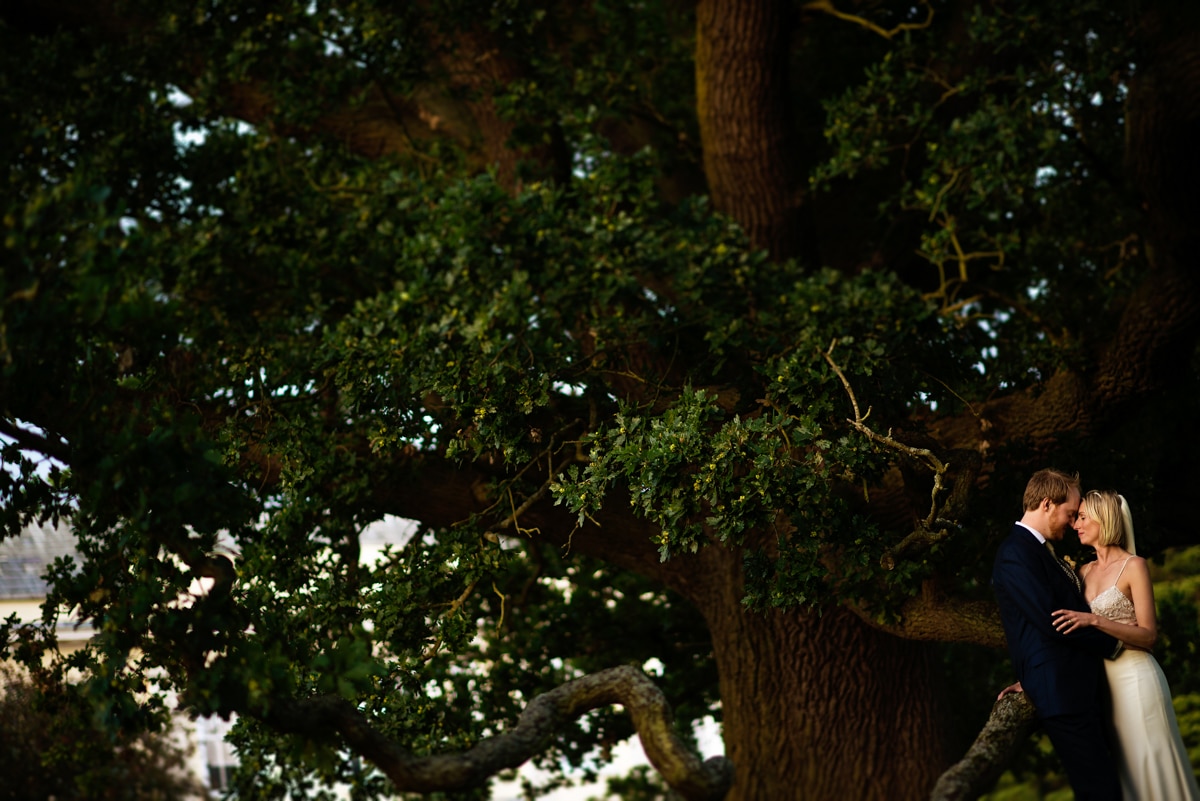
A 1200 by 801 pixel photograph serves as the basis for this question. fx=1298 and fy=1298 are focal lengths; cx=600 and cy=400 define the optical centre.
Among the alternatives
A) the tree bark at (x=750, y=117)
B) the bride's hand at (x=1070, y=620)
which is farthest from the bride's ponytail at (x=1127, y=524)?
the tree bark at (x=750, y=117)

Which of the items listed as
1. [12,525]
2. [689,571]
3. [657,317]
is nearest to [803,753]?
[689,571]

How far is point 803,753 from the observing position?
27.9 ft

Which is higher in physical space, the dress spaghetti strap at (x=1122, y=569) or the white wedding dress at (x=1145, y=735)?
the dress spaghetti strap at (x=1122, y=569)

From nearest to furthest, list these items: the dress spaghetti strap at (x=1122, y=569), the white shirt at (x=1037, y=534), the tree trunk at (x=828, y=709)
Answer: the white shirt at (x=1037, y=534)
the dress spaghetti strap at (x=1122, y=569)
the tree trunk at (x=828, y=709)

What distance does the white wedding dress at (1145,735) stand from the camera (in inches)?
204

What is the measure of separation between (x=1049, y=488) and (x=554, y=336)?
10.1ft

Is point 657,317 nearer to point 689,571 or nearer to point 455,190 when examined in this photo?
point 455,190

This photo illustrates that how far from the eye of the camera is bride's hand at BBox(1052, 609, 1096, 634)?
5098 mm

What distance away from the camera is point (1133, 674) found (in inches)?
210

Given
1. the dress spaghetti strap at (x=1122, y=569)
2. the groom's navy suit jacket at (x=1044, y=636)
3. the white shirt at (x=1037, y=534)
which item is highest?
the white shirt at (x=1037, y=534)

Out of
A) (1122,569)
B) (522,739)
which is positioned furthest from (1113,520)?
(522,739)

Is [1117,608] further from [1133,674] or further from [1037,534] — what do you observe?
[1037,534]

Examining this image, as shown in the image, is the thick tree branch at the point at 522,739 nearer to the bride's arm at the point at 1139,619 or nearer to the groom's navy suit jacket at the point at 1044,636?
the groom's navy suit jacket at the point at 1044,636

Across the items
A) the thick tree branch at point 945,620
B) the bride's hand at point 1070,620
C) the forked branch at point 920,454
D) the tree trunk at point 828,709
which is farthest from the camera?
the tree trunk at point 828,709
